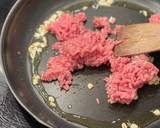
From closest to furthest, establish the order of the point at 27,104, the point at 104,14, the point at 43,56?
A: the point at 27,104
the point at 43,56
the point at 104,14

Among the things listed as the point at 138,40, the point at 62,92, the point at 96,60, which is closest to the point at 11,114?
the point at 62,92

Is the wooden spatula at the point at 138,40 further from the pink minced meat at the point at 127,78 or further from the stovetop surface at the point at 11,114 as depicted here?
the stovetop surface at the point at 11,114

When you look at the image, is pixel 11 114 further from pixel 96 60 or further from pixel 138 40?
pixel 138 40

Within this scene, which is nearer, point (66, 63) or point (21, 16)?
point (66, 63)

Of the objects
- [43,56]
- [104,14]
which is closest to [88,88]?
[43,56]

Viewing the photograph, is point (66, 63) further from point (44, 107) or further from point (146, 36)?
point (146, 36)

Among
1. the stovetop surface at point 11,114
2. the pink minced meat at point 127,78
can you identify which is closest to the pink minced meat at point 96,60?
the pink minced meat at point 127,78

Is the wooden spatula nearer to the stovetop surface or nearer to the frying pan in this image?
the frying pan
